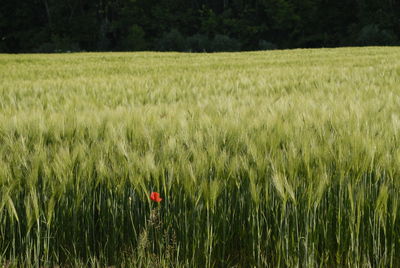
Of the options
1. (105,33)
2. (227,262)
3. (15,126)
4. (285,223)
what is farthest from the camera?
(105,33)

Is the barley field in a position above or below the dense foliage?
below

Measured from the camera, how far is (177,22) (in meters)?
38.1

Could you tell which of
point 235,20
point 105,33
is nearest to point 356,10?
point 235,20

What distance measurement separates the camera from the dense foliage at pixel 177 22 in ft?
111

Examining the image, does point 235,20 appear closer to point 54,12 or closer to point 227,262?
point 54,12

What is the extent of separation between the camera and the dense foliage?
33.9 meters

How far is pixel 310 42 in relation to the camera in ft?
119

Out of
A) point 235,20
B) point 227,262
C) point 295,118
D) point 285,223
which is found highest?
point 235,20

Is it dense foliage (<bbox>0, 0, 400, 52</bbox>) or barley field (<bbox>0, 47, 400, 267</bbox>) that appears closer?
barley field (<bbox>0, 47, 400, 267</bbox>)

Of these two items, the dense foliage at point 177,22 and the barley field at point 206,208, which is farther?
the dense foliage at point 177,22

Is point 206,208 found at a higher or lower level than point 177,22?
lower

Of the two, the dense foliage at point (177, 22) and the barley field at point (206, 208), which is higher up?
the dense foliage at point (177, 22)

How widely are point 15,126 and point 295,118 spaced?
4.33ft

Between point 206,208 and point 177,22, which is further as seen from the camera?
point 177,22
